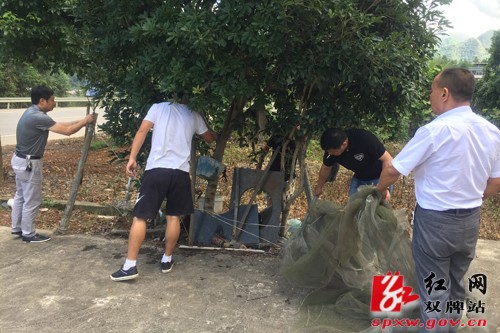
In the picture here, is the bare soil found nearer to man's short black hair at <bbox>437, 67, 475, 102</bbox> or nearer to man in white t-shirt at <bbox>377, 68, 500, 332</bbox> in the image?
man in white t-shirt at <bbox>377, 68, 500, 332</bbox>

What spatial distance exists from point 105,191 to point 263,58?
4.24 meters

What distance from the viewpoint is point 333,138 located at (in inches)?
142

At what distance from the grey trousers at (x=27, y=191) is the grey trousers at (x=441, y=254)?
3.64m

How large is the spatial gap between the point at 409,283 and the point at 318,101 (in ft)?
5.99

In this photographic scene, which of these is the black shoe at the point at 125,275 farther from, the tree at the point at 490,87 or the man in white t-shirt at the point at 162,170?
the tree at the point at 490,87

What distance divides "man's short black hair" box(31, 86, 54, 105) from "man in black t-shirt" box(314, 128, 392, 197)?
2.78 metres

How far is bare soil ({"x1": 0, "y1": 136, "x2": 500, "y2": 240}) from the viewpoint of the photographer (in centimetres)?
514

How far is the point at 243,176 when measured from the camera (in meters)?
4.38

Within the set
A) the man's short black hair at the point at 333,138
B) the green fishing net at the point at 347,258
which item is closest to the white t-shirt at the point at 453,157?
the green fishing net at the point at 347,258

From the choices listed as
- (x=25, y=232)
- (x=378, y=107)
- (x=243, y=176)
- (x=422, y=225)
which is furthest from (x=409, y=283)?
(x=25, y=232)

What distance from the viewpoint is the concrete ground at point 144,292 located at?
9.70 feet

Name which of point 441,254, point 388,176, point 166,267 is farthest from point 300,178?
point 441,254

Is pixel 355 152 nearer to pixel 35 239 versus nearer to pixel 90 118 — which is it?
pixel 90 118

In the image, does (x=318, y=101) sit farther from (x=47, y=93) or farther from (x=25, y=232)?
(x=25, y=232)
